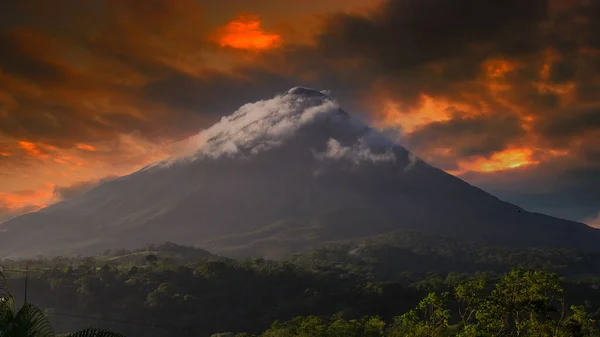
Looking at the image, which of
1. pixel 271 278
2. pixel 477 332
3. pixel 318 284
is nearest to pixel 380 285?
pixel 318 284

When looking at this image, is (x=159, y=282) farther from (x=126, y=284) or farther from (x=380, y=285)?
(x=380, y=285)

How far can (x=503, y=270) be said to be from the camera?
182875 millimetres

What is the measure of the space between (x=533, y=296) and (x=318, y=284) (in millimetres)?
82550

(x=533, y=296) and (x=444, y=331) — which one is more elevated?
(x=533, y=296)

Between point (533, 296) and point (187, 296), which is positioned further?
point (187, 296)

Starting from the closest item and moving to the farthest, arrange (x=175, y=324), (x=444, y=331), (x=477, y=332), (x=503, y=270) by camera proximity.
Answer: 1. (x=477, y=332)
2. (x=444, y=331)
3. (x=175, y=324)
4. (x=503, y=270)

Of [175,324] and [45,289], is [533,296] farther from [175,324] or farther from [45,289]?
[45,289]

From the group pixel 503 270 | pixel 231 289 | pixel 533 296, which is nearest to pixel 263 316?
pixel 231 289

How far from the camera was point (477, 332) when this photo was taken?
17.2 m

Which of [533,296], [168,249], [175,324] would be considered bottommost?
[175,324]

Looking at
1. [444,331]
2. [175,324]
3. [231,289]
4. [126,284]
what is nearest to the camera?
[444,331]

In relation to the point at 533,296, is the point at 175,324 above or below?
below

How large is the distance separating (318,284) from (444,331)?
77783mm

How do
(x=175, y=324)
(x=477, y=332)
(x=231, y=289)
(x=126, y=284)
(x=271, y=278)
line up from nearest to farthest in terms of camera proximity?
(x=477, y=332) < (x=175, y=324) < (x=126, y=284) < (x=231, y=289) < (x=271, y=278)
